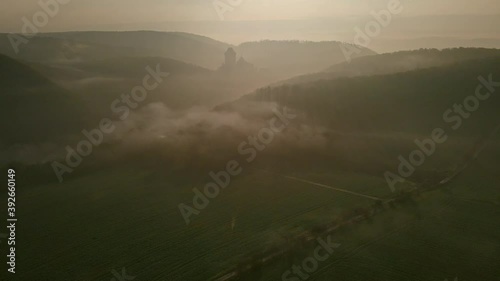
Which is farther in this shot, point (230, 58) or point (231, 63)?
point (231, 63)

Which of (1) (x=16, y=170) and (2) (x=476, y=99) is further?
(2) (x=476, y=99)

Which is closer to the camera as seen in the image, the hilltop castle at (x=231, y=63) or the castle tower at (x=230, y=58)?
the castle tower at (x=230, y=58)

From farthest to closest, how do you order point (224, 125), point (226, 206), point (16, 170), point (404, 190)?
point (224, 125) → point (16, 170) → point (404, 190) → point (226, 206)

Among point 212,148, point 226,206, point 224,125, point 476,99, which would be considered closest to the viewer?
point 226,206

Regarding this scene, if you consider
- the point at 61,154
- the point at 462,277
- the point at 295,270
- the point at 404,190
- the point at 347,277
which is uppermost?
the point at 61,154

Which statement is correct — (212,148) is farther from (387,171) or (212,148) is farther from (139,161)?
(387,171)

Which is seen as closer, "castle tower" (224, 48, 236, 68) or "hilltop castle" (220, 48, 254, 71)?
"castle tower" (224, 48, 236, 68)

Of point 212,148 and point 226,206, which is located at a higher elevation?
point 212,148

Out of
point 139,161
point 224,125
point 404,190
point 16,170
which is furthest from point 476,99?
point 16,170

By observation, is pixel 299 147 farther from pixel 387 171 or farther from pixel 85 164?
pixel 85 164

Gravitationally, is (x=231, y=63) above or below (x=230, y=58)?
below

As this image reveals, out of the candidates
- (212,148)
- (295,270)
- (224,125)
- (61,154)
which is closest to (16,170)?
(61,154)
